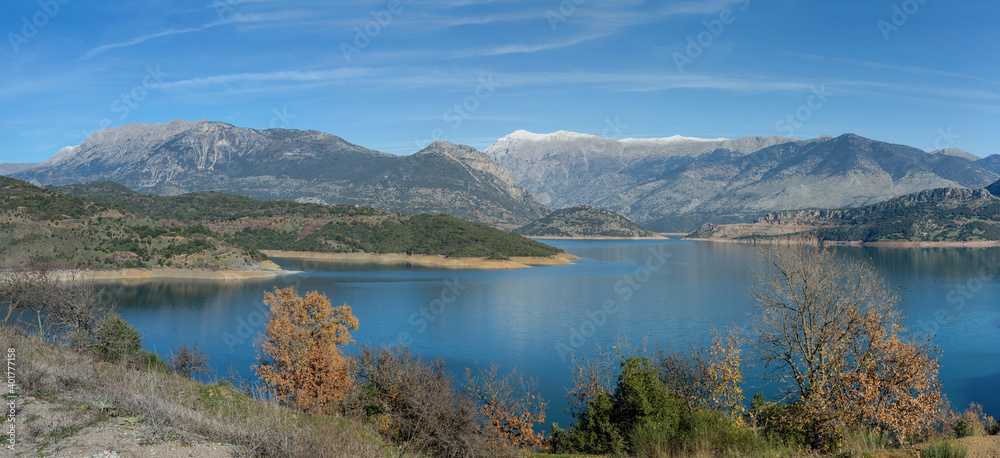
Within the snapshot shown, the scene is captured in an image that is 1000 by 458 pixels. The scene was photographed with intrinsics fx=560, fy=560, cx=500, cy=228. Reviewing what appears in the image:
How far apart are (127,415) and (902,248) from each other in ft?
694

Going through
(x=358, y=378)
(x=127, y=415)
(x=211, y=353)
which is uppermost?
(x=127, y=415)

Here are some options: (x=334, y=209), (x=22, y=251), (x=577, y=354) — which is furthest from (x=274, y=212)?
(x=577, y=354)

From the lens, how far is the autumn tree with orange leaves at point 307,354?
22.1m

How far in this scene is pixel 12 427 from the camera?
28.8 ft

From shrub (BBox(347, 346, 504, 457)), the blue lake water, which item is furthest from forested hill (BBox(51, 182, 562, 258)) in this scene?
shrub (BBox(347, 346, 504, 457))

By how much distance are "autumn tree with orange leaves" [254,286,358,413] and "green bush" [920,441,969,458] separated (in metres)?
17.9

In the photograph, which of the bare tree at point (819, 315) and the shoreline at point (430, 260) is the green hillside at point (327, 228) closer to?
the shoreline at point (430, 260)

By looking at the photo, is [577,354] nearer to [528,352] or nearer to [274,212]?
[528,352]

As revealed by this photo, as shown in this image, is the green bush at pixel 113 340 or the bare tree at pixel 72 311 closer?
the green bush at pixel 113 340

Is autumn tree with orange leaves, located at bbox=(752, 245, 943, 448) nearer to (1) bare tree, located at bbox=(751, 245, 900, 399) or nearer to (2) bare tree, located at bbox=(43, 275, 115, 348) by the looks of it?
(1) bare tree, located at bbox=(751, 245, 900, 399)

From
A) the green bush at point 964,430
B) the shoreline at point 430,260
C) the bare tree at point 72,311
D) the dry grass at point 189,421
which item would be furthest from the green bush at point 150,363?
the shoreline at point 430,260

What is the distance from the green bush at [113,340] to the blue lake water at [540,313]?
8.58m

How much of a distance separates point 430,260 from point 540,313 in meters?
73.3

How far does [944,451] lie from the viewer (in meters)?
10.3
